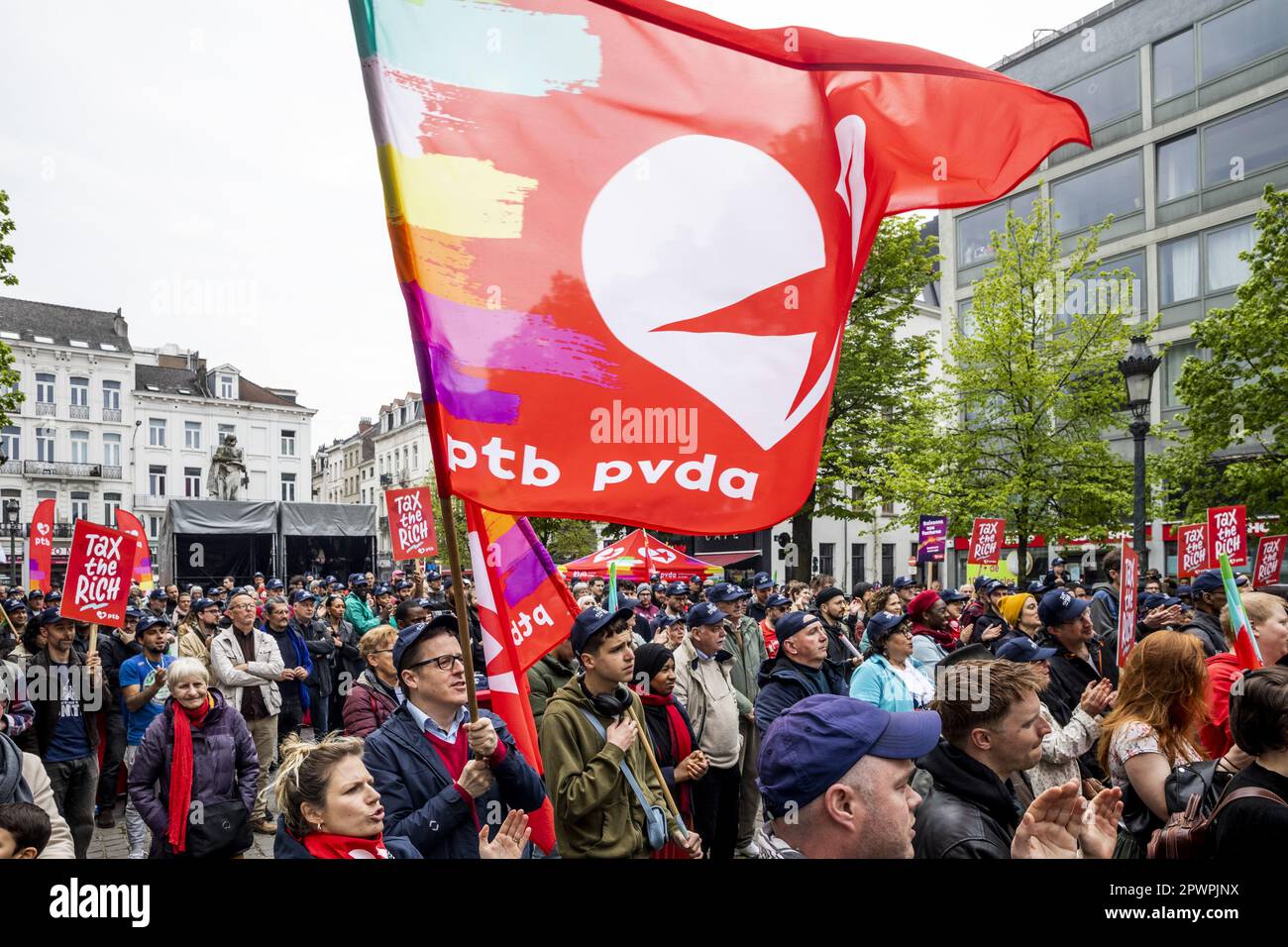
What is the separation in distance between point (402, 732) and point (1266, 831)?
2.94 metres

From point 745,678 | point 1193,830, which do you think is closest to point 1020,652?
point 1193,830

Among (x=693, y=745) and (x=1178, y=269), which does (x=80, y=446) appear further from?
(x=693, y=745)

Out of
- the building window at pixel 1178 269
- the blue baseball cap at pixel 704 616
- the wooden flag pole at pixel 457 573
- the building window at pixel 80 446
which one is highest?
the building window at pixel 1178 269

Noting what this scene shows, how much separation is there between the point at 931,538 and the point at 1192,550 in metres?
8.14

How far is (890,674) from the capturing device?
6766 mm

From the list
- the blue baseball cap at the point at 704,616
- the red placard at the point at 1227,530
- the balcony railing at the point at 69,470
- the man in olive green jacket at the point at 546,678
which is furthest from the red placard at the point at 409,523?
the balcony railing at the point at 69,470

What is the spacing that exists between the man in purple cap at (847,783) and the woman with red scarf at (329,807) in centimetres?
140

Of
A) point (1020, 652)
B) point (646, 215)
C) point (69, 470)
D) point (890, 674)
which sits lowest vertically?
point (890, 674)

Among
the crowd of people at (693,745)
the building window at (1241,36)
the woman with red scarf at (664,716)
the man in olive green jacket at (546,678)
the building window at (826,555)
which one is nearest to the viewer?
the crowd of people at (693,745)

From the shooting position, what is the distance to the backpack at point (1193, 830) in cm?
285

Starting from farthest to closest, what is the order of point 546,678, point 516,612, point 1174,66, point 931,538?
point 1174,66 < point 931,538 < point 546,678 < point 516,612

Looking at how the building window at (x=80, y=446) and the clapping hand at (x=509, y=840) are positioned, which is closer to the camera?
the clapping hand at (x=509, y=840)

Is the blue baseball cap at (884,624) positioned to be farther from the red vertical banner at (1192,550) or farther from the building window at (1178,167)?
the building window at (1178,167)
